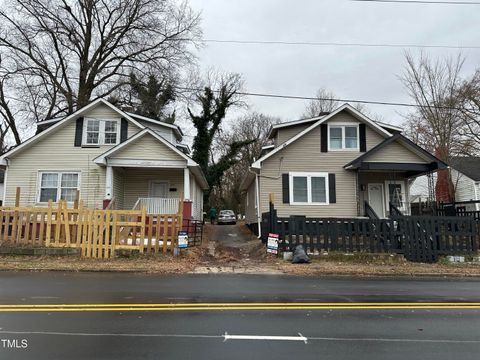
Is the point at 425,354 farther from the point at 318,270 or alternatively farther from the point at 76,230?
the point at 76,230

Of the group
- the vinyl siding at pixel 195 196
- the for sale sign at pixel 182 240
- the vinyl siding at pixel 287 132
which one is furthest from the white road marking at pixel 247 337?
the vinyl siding at pixel 287 132

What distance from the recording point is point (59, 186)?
19.5 m

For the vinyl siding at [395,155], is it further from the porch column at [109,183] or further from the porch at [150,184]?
the porch column at [109,183]

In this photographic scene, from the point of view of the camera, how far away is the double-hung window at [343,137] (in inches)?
774

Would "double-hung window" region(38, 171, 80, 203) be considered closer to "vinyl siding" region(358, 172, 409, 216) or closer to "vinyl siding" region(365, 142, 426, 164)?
"vinyl siding" region(358, 172, 409, 216)

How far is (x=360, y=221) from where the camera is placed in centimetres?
1414

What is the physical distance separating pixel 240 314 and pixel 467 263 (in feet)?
37.8

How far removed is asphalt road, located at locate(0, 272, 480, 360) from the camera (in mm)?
4594

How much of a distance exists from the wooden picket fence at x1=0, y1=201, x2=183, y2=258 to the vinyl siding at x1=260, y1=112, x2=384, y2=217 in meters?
6.56

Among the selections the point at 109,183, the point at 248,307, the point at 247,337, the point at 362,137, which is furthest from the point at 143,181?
the point at 247,337

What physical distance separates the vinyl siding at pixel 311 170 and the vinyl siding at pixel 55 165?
900cm

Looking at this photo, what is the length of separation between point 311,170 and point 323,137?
197cm

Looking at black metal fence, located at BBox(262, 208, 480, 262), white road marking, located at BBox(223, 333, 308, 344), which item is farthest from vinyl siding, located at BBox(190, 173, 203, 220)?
white road marking, located at BBox(223, 333, 308, 344)

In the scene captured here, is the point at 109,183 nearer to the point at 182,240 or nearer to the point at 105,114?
the point at 105,114
